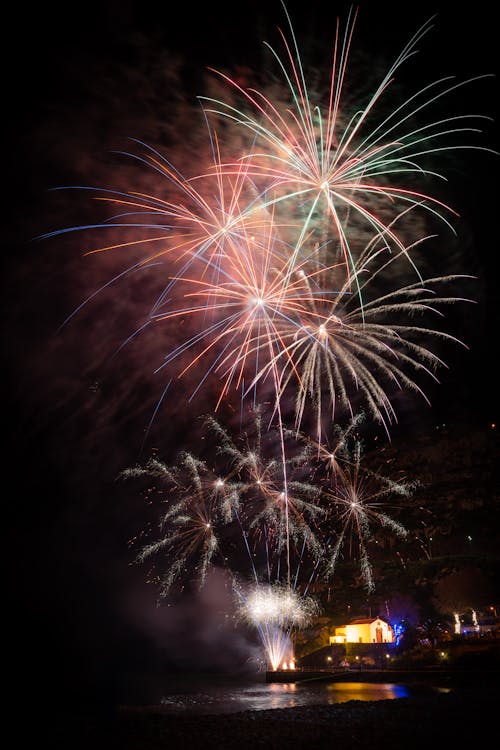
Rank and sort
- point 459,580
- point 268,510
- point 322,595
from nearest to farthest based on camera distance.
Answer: point 268,510 < point 459,580 < point 322,595

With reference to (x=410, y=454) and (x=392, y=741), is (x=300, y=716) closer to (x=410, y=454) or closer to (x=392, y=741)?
(x=392, y=741)

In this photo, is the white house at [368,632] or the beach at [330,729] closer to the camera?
the beach at [330,729]

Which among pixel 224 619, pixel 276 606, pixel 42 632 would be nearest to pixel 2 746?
pixel 276 606

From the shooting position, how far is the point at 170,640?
3890 inches

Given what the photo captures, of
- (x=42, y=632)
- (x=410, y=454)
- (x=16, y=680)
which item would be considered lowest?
(x=16, y=680)

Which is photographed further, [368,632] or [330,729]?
[368,632]

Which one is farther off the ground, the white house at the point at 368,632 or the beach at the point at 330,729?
the white house at the point at 368,632

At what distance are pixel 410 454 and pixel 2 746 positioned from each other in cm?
6397

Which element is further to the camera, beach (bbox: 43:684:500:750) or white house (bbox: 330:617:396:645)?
white house (bbox: 330:617:396:645)

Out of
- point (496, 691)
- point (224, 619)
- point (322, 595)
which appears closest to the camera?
point (496, 691)

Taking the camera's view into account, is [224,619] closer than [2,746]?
No

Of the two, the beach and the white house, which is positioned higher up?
the white house

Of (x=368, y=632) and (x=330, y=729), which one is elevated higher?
(x=368, y=632)

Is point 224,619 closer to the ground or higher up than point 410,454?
closer to the ground
